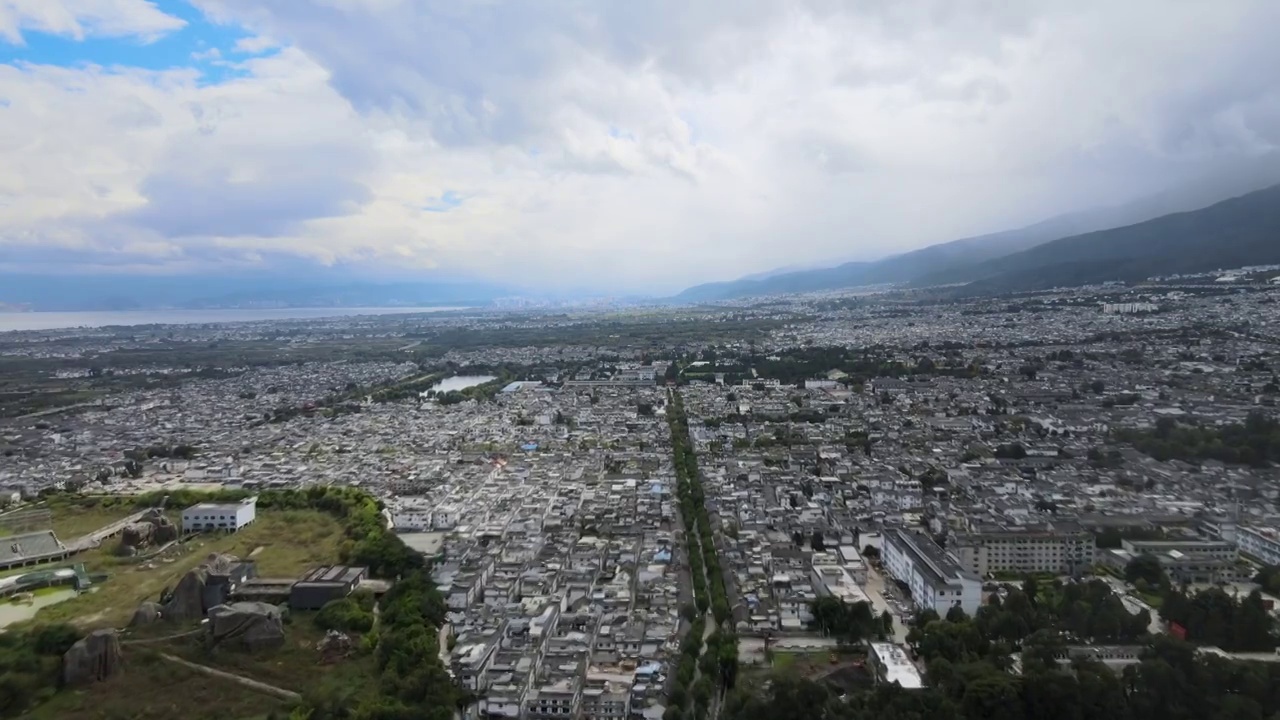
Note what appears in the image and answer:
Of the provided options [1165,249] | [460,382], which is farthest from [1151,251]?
[460,382]

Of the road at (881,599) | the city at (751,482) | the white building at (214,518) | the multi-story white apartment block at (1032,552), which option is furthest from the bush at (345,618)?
the multi-story white apartment block at (1032,552)

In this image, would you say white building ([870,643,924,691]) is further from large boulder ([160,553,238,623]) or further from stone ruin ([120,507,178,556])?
stone ruin ([120,507,178,556])

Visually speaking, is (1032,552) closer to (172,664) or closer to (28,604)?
(172,664)

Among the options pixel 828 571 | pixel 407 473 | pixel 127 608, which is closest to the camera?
pixel 127 608

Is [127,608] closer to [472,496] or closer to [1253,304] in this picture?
[472,496]

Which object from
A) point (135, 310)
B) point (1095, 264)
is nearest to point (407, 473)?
point (1095, 264)

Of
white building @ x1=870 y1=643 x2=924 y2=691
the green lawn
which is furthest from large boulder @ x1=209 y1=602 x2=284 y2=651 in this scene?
white building @ x1=870 y1=643 x2=924 y2=691

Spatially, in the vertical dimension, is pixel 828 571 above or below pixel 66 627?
below
